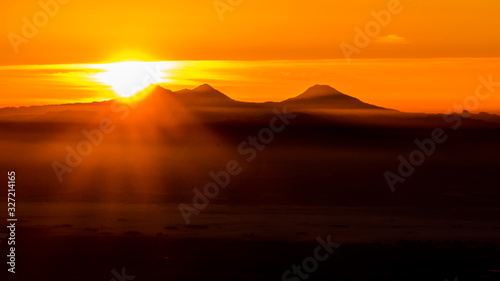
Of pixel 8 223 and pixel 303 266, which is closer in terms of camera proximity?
pixel 303 266

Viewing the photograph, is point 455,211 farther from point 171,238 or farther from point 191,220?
point 171,238

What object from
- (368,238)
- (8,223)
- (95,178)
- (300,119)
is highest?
(300,119)

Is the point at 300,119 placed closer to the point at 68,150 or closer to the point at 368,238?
the point at 68,150

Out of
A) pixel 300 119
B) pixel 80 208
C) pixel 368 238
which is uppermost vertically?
pixel 300 119

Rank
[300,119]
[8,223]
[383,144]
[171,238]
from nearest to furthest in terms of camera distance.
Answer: [171,238], [8,223], [383,144], [300,119]

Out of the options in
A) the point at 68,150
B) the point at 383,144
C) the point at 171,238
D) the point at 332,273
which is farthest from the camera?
the point at 383,144

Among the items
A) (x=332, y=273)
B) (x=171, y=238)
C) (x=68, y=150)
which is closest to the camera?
(x=332, y=273)

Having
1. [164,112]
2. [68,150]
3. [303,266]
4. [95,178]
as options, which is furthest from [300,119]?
[303,266]

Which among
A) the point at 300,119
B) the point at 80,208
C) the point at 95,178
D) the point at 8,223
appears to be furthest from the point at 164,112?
the point at 8,223

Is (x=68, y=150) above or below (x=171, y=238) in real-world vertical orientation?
above
